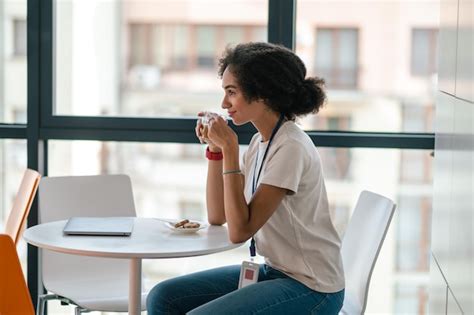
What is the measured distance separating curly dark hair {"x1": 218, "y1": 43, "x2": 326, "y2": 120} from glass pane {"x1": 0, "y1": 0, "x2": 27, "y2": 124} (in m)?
1.56

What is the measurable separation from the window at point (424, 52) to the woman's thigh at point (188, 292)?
57.4 inches

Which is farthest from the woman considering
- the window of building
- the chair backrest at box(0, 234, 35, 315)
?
the window of building

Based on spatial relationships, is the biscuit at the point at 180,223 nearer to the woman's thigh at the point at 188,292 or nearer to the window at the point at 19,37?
the woman's thigh at the point at 188,292

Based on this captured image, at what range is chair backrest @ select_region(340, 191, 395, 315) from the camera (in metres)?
2.90

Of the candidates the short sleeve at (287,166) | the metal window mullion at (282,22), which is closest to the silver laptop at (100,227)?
the short sleeve at (287,166)

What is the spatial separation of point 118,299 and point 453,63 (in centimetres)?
151

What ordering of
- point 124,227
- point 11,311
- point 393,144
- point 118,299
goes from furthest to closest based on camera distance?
point 393,144 < point 118,299 < point 124,227 < point 11,311

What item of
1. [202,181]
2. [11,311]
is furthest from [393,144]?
[11,311]

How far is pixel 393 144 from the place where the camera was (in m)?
3.81

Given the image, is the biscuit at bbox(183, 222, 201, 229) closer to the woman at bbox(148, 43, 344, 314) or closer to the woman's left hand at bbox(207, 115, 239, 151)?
the woman at bbox(148, 43, 344, 314)

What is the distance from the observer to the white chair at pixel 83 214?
3.37 m

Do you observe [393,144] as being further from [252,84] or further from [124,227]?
[124,227]

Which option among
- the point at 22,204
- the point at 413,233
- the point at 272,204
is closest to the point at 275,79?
the point at 272,204

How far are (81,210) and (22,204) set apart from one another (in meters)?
0.24
